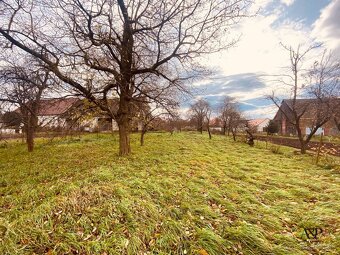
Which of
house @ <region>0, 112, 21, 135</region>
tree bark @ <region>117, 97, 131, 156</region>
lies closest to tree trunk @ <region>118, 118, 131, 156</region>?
tree bark @ <region>117, 97, 131, 156</region>

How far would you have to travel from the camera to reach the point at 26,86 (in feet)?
35.0

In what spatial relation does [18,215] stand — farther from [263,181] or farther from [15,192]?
[263,181]

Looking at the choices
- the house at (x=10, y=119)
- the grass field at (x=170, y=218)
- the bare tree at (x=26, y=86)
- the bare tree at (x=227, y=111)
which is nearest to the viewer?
A: the grass field at (x=170, y=218)

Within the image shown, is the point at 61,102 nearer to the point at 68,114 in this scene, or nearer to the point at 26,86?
the point at 68,114


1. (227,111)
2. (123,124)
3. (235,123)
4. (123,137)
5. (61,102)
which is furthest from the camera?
(227,111)

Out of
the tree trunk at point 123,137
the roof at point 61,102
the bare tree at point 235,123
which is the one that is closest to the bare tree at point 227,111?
the bare tree at point 235,123

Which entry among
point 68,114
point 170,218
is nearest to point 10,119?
point 68,114

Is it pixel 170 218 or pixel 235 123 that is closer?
pixel 170 218

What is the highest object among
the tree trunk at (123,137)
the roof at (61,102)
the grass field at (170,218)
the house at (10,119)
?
the roof at (61,102)

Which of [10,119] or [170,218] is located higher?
[10,119]

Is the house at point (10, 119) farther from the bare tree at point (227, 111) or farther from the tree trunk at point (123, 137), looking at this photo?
the bare tree at point (227, 111)

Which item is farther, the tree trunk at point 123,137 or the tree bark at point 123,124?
the tree trunk at point 123,137

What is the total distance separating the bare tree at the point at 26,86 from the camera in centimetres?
767

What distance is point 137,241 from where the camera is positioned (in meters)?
3.06
